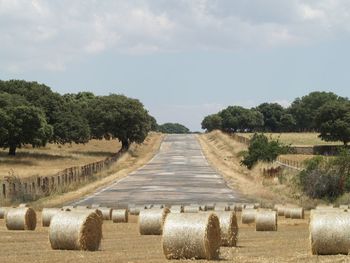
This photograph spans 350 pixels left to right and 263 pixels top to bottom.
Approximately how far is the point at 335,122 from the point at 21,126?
51.4 metres

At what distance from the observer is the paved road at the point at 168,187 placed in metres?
41.9

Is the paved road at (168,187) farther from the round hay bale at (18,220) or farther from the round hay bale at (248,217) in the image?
the round hay bale at (18,220)

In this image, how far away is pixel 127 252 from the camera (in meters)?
16.4

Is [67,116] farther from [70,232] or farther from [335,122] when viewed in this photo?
[70,232]

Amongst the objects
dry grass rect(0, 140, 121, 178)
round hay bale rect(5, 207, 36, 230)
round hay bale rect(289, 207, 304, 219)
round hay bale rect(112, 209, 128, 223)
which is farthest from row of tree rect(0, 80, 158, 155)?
round hay bale rect(5, 207, 36, 230)

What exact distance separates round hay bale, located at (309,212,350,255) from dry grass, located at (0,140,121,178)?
170ft

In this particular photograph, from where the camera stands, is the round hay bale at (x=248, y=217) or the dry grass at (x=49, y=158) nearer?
the round hay bale at (x=248, y=217)

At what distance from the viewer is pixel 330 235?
1402 cm

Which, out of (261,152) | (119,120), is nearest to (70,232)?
(261,152)

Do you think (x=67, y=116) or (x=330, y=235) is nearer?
(x=330, y=235)

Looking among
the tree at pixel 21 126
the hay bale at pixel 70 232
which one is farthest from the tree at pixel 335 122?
the hay bale at pixel 70 232

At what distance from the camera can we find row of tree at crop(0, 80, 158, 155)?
82.1m

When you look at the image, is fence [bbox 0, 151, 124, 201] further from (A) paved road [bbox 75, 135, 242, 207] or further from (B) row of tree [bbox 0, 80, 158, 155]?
(B) row of tree [bbox 0, 80, 158, 155]

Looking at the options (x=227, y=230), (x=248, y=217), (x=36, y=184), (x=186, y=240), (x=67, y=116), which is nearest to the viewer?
(x=186, y=240)
